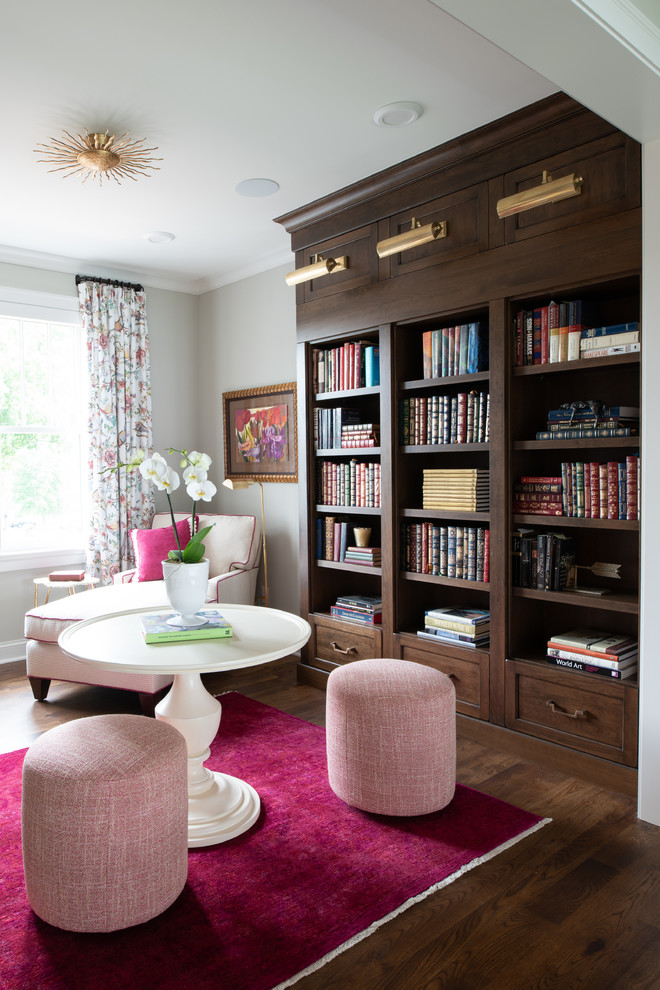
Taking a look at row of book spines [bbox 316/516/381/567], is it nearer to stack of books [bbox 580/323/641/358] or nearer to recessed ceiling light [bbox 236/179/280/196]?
stack of books [bbox 580/323/641/358]

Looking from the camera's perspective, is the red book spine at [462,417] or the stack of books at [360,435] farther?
the stack of books at [360,435]

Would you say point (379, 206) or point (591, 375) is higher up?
point (379, 206)

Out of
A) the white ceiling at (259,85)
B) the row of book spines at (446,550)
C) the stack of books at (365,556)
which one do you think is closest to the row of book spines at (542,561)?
the row of book spines at (446,550)

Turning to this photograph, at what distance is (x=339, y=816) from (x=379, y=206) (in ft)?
9.03

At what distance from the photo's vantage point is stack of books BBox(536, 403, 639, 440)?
2.61 meters

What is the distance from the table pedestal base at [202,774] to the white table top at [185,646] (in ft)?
0.71

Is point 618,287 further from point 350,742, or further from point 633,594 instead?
point 350,742

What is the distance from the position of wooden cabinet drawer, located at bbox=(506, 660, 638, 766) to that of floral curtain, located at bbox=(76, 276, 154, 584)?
10.0 ft

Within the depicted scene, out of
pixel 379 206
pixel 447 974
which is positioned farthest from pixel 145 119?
pixel 447 974

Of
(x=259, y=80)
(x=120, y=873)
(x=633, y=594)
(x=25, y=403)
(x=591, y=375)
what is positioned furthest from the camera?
(x=25, y=403)

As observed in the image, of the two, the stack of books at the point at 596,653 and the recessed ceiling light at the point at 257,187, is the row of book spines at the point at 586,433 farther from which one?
the recessed ceiling light at the point at 257,187

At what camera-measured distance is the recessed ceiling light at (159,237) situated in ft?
14.0

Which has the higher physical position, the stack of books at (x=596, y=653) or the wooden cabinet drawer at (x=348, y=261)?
the wooden cabinet drawer at (x=348, y=261)

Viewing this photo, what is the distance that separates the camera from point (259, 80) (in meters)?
2.55
